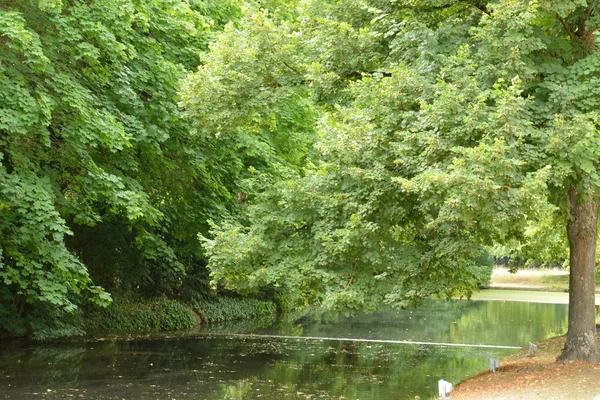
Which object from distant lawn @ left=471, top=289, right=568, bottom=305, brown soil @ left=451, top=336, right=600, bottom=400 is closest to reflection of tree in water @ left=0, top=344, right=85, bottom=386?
brown soil @ left=451, top=336, right=600, bottom=400

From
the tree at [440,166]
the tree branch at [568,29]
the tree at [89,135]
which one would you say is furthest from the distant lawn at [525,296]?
the tree branch at [568,29]

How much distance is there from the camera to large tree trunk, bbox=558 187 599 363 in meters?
15.4

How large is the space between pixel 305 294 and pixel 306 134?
12274mm

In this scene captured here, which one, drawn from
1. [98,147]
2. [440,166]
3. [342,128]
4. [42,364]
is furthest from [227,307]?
[440,166]

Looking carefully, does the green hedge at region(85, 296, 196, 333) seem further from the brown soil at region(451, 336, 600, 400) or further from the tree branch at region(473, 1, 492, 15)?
the tree branch at region(473, 1, 492, 15)

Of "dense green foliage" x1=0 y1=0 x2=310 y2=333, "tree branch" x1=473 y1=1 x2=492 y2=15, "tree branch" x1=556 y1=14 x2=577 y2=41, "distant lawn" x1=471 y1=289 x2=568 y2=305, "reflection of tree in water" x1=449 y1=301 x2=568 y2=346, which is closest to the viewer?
"tree branch" x1=556 y1=14 x2=577 y2=41

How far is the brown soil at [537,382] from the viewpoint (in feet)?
42.4

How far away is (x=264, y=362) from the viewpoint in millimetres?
20688

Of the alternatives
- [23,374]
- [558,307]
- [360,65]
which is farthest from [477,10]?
[558,307]

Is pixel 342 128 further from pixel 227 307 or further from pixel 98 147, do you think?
pixel 227 307

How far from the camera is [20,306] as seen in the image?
923 inches

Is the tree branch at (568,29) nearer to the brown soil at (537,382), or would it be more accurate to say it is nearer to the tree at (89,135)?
the brown soil at (537,382)

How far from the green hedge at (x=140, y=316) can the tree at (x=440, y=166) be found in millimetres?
10331

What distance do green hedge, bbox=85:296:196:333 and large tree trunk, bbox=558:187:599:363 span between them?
1532 cm
